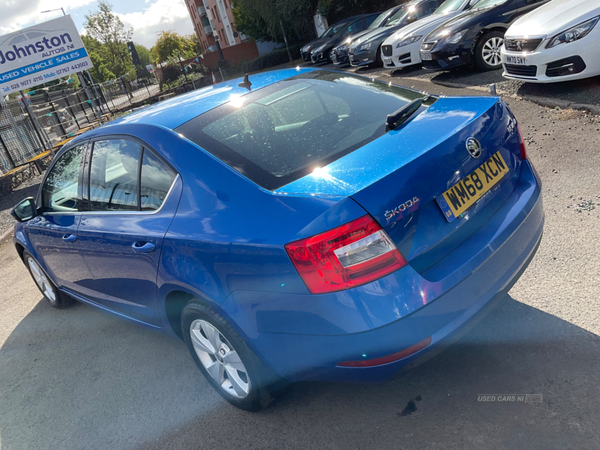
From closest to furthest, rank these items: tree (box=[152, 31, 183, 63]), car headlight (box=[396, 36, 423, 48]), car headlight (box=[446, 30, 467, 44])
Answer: car headlight (box=[446, 30, 467, 44])
car headlight (box=[396, 36, 423, 48])
tree (box=[152, 31, 183, 63])

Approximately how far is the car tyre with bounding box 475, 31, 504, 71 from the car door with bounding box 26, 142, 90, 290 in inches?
316

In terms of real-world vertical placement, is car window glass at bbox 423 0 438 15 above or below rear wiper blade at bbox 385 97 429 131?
below

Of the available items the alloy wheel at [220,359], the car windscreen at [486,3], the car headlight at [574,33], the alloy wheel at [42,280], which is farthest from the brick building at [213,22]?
the alloy wheel at [220,359]

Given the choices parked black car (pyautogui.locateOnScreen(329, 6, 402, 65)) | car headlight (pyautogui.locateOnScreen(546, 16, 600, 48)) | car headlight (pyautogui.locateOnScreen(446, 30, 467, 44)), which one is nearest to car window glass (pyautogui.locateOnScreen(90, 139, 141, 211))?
car headlight (pyautogui.locateOnScreen(546, 16, 600, 48))

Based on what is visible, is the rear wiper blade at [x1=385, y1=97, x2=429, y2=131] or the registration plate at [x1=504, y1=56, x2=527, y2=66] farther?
the registration plate at [x1=504, y1=56, x2=527, y2=66]

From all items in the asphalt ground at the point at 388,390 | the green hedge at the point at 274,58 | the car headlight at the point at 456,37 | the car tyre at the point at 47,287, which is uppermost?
the car headlight at the point at 456,37

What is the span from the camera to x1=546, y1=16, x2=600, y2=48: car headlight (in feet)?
19.7

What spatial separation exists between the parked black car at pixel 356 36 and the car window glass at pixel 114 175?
14.9m

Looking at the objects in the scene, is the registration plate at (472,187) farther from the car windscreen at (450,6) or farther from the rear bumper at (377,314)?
the car windscreen at (450,6)

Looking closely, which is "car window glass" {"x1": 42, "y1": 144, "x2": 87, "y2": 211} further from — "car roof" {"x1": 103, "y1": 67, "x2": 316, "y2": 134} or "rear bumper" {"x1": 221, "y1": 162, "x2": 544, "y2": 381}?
"rear bumper" {"x1": 221, "y1": 162, "x2": 544, "y2": 381}

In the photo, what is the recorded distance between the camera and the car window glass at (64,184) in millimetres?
3703

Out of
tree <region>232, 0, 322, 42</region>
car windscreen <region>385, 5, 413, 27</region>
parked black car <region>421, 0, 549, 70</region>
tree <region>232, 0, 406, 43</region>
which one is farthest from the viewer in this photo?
tree <region>232, 0, 322, 42</region>

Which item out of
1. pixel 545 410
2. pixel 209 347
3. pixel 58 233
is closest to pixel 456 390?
pixel 545 410

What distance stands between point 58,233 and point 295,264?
102 inches
